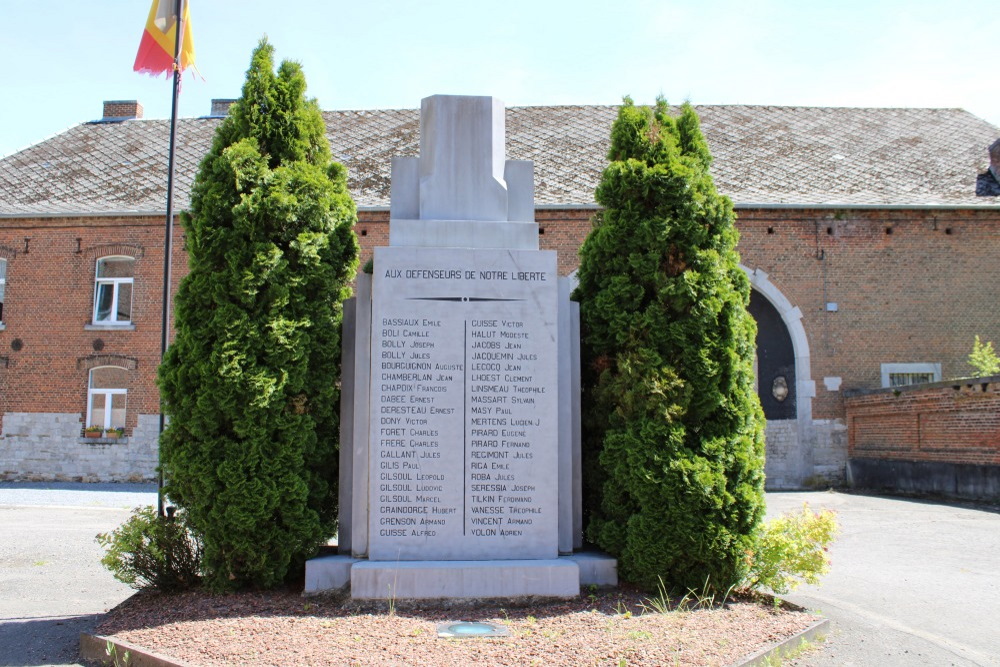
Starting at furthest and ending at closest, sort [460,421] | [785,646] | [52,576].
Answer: [52,576]
[460,421]
[785,646]

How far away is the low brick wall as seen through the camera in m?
14.6

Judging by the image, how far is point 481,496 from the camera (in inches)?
232

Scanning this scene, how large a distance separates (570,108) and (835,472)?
12626mm

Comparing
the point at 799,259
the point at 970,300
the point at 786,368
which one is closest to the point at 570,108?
the point at 799,259

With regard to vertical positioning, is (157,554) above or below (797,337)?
below

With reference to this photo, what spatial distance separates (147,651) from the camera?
455 centimetres

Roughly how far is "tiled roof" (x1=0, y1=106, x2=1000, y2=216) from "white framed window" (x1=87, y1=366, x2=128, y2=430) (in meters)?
4.00

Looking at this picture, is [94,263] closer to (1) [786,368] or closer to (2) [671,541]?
(1) [786,368]

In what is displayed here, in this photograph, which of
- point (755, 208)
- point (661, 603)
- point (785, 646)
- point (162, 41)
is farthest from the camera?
point (755, 208)

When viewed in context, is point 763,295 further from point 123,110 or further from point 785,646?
point 123,110

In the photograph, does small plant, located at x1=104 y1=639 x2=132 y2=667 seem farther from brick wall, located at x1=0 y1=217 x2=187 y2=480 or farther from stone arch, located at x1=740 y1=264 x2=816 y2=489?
stone arch, located at x1=740 y1=264 x2=816 y2=489

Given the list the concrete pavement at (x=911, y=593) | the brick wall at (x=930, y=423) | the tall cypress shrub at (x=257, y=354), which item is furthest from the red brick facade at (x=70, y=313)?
the brick wall at (x=930, y=423)

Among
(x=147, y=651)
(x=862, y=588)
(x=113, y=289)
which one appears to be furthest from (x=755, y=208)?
(x=147, y=651)

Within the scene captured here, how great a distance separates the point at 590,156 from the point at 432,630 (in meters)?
17.9
